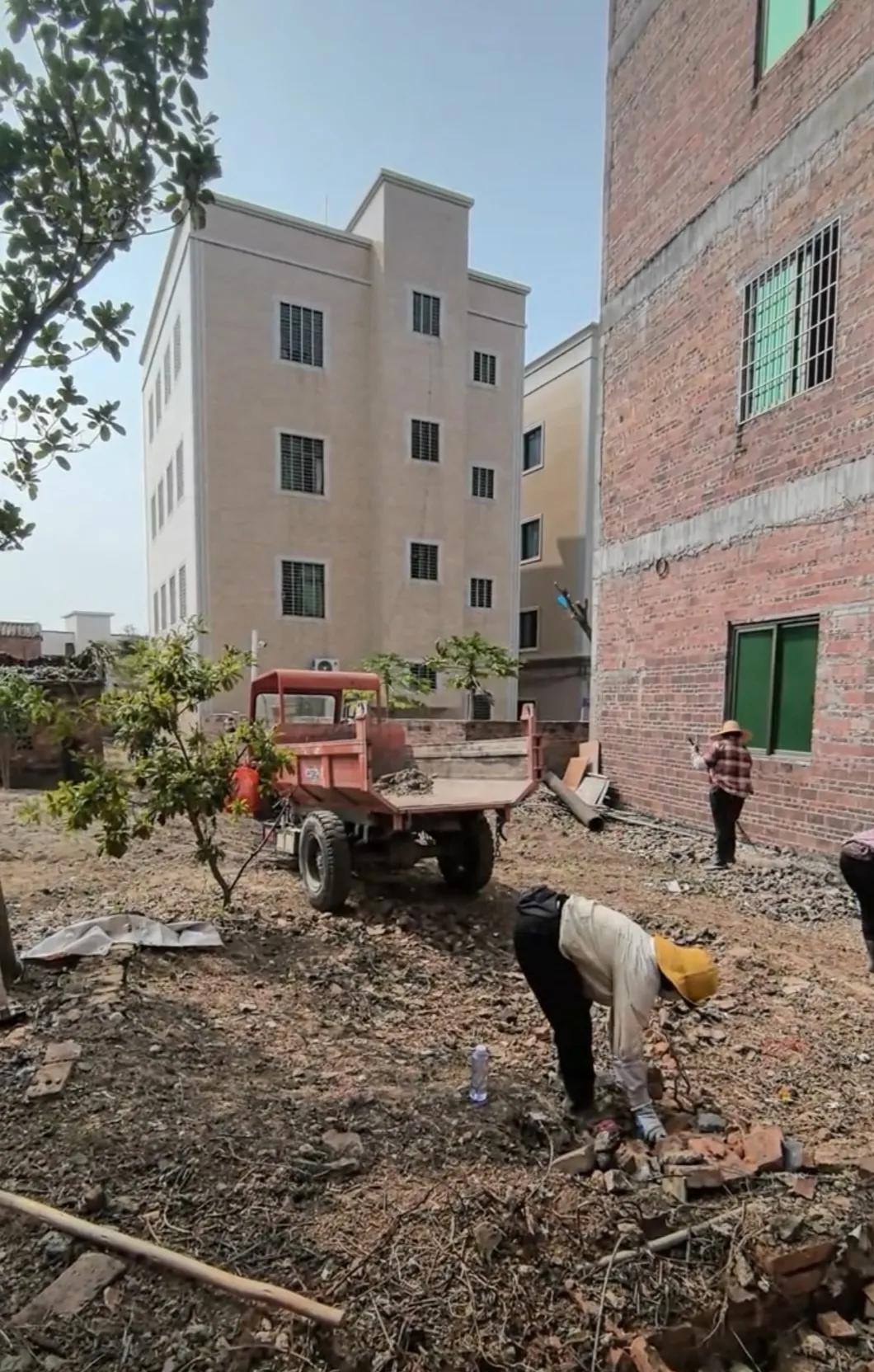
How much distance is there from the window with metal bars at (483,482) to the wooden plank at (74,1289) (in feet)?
66.2

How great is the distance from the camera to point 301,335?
18641mm

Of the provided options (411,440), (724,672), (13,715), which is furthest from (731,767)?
(411,440)

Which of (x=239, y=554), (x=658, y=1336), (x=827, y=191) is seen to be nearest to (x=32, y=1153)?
(x=658, y=1336)

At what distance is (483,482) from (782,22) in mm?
13417

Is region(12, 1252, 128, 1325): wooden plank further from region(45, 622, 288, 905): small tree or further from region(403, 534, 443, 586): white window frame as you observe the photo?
region(403, 534, 443, 586): white window frame

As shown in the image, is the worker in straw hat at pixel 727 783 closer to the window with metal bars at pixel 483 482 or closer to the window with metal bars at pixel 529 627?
the window with metal bars at pixel 483 482

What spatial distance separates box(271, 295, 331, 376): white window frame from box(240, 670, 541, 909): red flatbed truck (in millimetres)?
13674

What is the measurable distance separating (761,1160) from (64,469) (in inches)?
151

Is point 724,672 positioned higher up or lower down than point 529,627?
lower down

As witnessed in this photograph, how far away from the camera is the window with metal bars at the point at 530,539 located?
24000mm

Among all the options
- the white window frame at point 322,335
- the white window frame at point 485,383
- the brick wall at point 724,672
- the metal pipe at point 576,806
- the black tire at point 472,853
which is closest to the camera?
the black tire at point 472,853

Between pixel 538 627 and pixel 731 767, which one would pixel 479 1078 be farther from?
pixel 538 627

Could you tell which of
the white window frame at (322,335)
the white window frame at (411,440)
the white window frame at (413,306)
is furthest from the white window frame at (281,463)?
the white window frame at (413,306)

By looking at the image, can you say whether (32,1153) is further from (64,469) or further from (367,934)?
(367,934)
